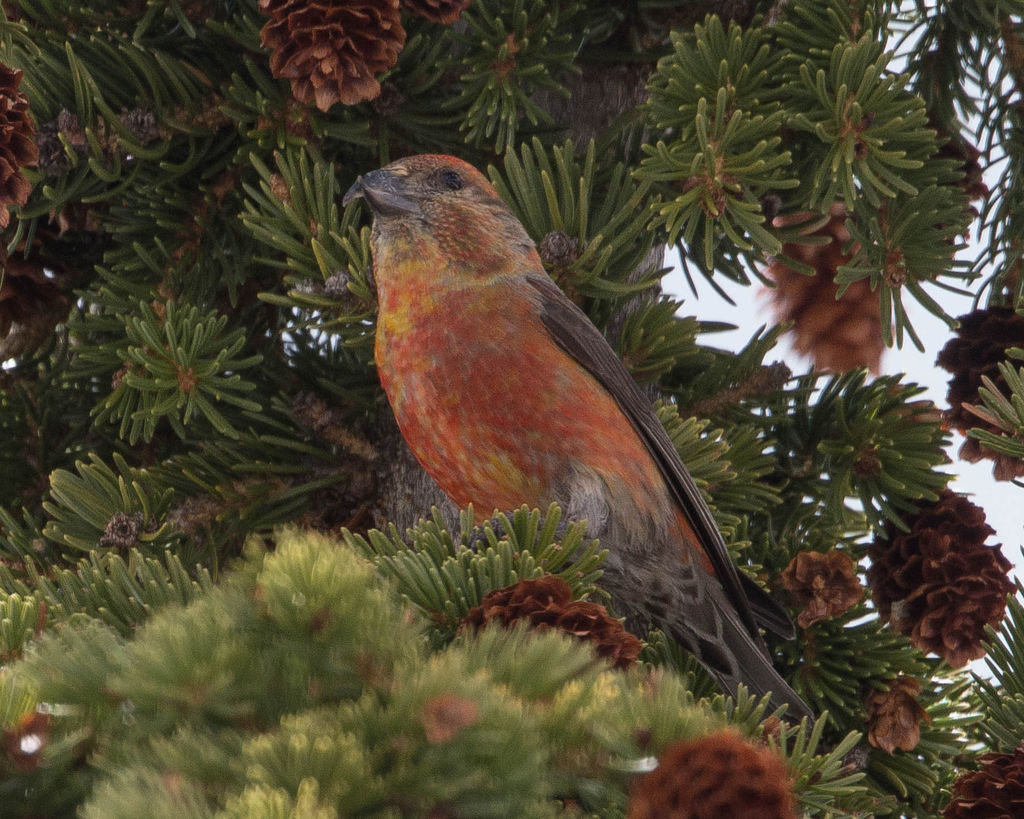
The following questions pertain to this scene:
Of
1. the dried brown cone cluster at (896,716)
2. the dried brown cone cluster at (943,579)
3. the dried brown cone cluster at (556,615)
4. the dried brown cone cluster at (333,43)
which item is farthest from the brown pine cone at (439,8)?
the dried brown cone cluster at (896,716)

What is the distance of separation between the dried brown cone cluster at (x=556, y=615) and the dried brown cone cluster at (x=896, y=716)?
777 millimetres

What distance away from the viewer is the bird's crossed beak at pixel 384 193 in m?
1.83

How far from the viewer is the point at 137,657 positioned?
0.68 metres

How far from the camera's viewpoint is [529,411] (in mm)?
1849

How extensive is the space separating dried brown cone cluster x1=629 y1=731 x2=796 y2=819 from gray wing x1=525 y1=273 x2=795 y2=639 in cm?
114

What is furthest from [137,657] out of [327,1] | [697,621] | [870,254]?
[697,621]

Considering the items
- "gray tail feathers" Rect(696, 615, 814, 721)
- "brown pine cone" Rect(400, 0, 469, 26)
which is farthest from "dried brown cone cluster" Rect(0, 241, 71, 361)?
→ "gray tail feathers" Rect(696, 615, 814, 721)

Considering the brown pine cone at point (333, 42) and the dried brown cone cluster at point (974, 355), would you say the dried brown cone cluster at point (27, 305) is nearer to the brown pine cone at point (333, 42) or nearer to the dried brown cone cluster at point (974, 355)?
the brown pine cone at point (333, 42)

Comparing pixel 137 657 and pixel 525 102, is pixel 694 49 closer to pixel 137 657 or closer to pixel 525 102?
pixel 525 102

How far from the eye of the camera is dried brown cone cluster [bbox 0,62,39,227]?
4.46ft

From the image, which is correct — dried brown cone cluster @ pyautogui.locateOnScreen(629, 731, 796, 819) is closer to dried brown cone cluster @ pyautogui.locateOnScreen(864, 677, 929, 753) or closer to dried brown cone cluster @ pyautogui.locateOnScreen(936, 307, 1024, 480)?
dried brown cone cluster @ pyautogui.locateOnScreen(864, 677, 929, 753)

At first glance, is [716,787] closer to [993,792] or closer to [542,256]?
[993,792]

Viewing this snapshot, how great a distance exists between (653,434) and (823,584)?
0.35 meters

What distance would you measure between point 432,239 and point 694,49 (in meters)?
0.61
